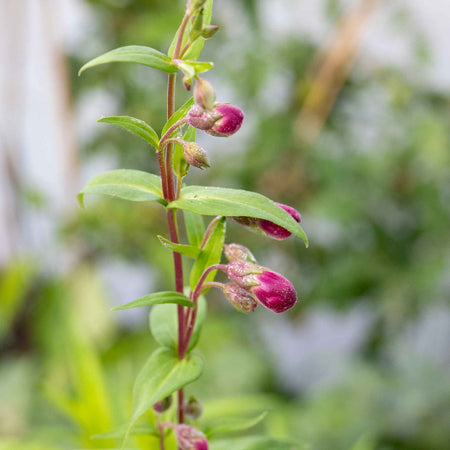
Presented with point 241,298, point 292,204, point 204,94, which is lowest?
point 292,204

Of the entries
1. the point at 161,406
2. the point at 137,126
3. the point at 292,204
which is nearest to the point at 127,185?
the point at 137,126

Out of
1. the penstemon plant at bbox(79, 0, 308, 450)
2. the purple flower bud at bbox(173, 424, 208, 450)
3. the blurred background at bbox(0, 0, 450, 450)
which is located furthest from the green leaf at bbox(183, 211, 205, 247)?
the blurred background at bbox(0, 0, 450, 450)

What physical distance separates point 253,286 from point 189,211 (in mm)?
51

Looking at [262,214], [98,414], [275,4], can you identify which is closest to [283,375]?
[98,414]

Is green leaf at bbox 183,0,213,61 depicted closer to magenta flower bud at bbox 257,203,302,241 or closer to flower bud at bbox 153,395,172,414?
magenta flower bud at bbox 257,203,302,241

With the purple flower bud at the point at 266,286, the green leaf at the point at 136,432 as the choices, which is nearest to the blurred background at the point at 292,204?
the green leaf at the point at 136,432

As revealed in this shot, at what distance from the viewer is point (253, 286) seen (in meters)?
0.30

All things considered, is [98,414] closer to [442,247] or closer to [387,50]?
[442,247]

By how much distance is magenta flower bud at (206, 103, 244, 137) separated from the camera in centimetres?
27

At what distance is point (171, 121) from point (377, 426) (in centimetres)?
113

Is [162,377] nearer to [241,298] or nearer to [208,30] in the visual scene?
[241,298]

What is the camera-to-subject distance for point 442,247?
132cm

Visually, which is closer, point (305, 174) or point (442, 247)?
point (442, 247)

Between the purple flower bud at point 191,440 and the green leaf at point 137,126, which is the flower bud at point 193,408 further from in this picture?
the green leaf at point 137,126
